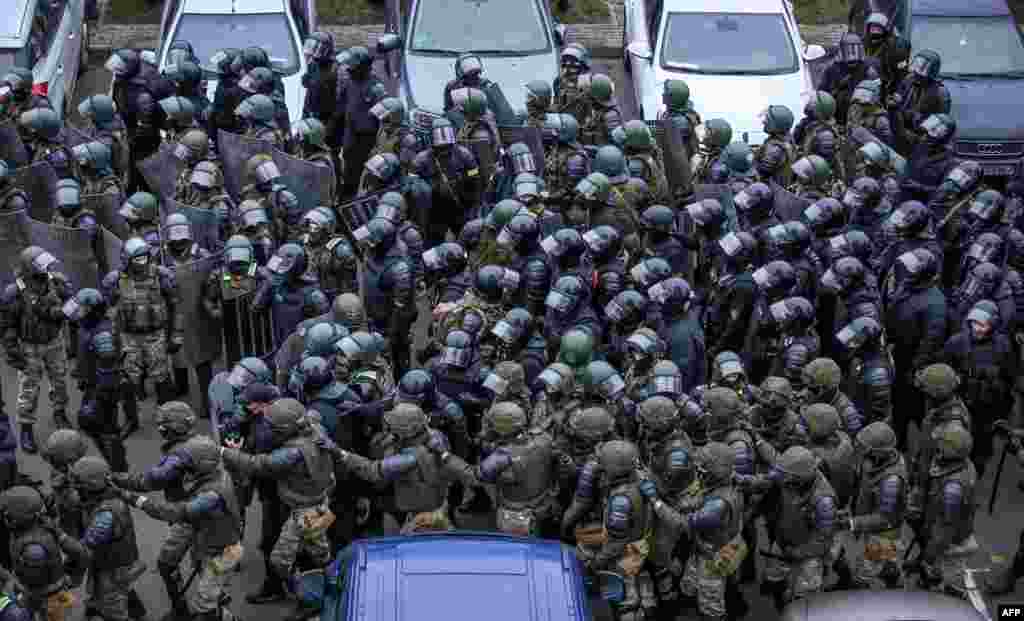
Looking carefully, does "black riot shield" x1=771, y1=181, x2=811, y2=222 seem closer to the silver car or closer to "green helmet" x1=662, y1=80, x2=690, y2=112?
"green helmet" x1=662, y1=80, x2=690, y2=112

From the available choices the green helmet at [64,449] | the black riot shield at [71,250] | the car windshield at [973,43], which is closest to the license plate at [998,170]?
the car windshield at [973,43]

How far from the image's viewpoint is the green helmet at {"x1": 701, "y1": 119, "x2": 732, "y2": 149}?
48.5ft

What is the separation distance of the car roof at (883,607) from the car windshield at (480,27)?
866cm

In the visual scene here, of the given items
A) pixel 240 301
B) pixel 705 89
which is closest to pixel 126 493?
pixel 240 301

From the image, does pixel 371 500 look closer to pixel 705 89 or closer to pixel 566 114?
pixel 566 114

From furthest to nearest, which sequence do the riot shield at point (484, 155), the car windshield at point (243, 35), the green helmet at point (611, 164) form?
the car windshield at point (243, 35) → the riot shield at point (484, 155) → the green helmet at point (611, 164)

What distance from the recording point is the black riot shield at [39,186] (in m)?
14.5

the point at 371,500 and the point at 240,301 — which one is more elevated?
the point at 240,301

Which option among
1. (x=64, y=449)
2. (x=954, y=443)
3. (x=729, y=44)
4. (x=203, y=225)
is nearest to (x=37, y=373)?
(x=203, y=225)

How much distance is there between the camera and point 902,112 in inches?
657

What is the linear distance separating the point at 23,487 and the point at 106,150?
4809 millimetres

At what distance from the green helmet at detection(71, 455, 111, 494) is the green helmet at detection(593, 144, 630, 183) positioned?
204 inches

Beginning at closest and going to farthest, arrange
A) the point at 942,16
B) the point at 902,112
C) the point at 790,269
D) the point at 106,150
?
the point at 790,269, the point at 106,150, the point at 902,112, the point at 942,16

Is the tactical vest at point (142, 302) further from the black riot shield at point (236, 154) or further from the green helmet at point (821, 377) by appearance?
the green helmet at point (821, 377)
